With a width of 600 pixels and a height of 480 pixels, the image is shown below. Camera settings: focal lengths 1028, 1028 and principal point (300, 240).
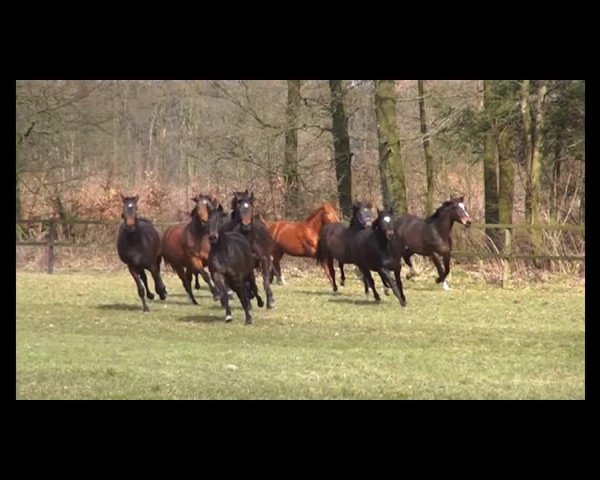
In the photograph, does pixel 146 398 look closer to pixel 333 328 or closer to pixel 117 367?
pixel 117 367

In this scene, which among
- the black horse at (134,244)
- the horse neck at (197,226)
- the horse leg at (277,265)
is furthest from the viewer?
the horse leg at (277,265)

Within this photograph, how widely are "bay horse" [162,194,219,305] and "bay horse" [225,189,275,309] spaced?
2.81 feet

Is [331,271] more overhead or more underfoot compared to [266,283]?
more overhead

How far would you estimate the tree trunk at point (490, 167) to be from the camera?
28.6 m

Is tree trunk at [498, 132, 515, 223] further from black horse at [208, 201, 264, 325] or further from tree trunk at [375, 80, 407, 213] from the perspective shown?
black horse at [208, 201, 264, 325]

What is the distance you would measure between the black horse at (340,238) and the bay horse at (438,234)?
1.32 meters

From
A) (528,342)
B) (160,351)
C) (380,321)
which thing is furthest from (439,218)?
(160,351)

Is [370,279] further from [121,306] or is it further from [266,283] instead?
[121,306]

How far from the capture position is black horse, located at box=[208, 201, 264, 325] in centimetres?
1557

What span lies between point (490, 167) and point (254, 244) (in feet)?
42.6

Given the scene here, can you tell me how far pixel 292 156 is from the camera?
108ft

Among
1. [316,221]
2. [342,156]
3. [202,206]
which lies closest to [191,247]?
[202,206]

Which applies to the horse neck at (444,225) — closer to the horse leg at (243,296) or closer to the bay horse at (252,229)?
the bay horse at (252,229)

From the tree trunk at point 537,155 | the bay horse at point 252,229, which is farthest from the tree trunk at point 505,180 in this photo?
the bay horse at point 252,229
